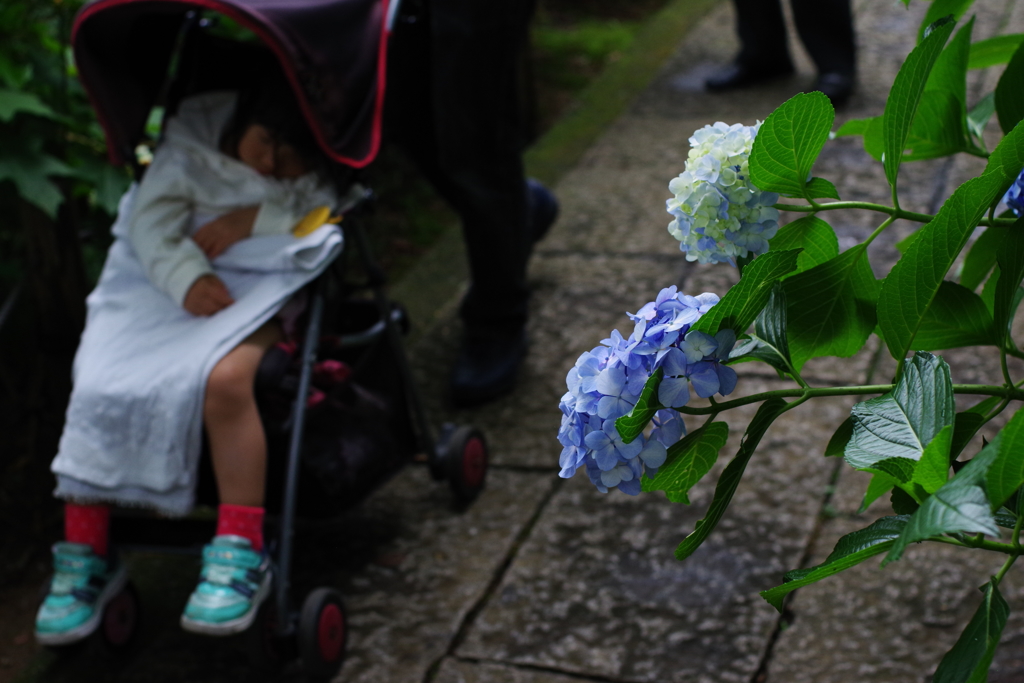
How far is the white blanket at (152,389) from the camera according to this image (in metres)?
1.97

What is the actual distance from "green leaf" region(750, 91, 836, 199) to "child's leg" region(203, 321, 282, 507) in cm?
134

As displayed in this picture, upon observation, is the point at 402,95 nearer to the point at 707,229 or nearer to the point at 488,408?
the point at 488,408

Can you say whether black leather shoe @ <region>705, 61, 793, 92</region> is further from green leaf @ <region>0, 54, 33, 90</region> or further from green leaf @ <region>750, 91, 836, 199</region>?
green leaf @ <region>750, 91, 836, 199</region>

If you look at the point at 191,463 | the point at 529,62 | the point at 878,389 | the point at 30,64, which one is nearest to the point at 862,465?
the point at 878,389

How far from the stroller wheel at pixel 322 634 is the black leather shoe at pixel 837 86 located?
2.92m

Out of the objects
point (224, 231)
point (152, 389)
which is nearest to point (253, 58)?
point (224, 231)

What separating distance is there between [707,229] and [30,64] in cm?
205

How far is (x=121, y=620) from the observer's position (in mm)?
2109

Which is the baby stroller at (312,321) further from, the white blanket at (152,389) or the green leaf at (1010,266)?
the green leaf at (1010,266)

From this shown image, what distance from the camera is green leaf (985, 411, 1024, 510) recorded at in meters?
0.67

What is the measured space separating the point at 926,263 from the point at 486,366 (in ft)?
6.90

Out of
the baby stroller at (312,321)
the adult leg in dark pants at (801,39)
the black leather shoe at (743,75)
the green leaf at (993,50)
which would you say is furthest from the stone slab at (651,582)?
the black leather shoe at (743,75)

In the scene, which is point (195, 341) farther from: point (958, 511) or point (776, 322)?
point (958, 511)

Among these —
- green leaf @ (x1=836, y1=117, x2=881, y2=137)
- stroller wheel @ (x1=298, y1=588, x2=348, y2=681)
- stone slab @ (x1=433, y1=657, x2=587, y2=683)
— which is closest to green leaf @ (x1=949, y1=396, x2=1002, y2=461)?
green leaf @ (x1=836, y1=117, x2=881, y2=137)
